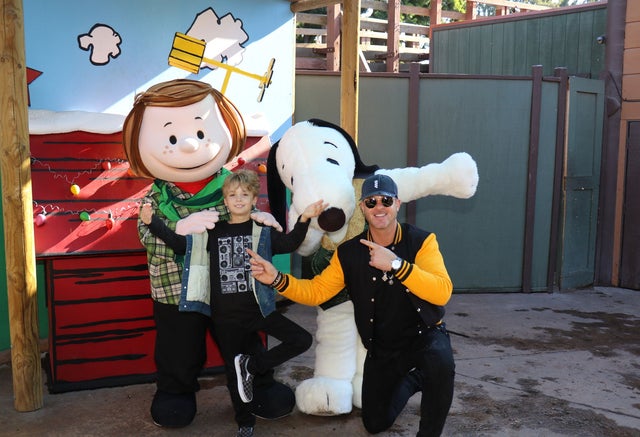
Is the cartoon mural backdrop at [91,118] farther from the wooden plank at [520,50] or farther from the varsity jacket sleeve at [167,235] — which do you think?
the wooden plank at [520,50]

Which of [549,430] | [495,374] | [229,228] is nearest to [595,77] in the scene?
[495,374]

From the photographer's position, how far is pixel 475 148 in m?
6.35

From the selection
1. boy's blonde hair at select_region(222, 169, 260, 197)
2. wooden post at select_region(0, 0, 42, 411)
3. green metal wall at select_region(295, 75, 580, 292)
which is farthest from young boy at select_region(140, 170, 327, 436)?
green metal wall at select_region(295, 75, 580, 292)

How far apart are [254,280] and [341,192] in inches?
23.1

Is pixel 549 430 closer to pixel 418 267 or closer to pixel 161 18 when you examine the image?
pixel 418 267

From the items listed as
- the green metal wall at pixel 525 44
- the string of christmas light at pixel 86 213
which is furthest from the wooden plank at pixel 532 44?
the string of christmas light at pixel 86 213

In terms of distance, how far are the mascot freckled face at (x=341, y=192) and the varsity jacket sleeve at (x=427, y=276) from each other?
1.42 feet

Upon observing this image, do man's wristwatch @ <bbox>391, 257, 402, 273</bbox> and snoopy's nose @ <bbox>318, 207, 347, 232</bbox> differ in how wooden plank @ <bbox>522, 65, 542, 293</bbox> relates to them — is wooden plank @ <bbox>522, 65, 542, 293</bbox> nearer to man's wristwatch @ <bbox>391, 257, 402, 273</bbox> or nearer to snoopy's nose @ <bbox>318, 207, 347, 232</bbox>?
snoopy's nose @ <bbox>318, 207, 347, 232</bbox>

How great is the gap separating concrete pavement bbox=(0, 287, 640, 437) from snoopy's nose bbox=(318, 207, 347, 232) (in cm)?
100

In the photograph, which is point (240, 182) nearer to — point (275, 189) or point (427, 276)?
point (275, 189)

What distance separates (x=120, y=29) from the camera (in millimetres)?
4109

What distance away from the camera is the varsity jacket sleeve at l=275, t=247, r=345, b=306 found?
3.34m

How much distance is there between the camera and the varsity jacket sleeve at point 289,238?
3.33 meters

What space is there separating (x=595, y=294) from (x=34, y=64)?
5.15m
